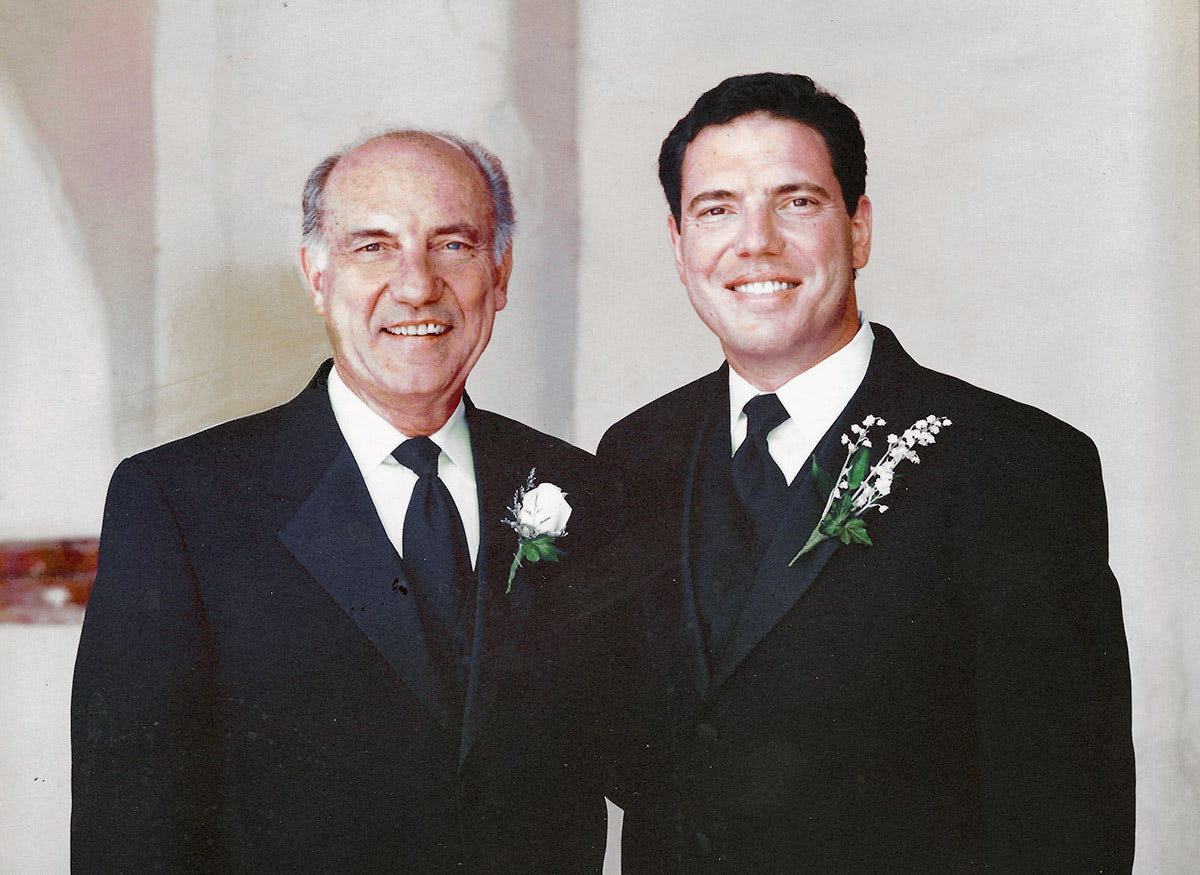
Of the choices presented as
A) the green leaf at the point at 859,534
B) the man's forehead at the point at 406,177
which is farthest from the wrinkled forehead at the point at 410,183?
the green leaf at the point at 859,534

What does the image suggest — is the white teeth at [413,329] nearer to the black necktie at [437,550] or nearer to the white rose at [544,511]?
the black necktie at [437,550]

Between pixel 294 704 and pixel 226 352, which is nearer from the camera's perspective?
pixel 294 704

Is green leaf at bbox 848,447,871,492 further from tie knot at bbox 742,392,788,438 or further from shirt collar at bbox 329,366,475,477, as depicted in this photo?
shirt collar at bbox 329,366,475,477

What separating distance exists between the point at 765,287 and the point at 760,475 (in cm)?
39

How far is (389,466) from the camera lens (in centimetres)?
229

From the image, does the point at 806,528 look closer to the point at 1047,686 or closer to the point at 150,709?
the point at 1047,686

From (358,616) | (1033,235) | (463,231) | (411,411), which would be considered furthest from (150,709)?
(1033,235)

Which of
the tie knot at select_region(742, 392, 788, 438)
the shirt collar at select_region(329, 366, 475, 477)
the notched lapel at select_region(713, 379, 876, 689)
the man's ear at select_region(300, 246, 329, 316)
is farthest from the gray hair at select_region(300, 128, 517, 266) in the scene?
the notched lapel at select_region(713, 379, 876, 689)

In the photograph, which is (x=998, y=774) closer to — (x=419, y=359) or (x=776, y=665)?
(x=776, y=665)

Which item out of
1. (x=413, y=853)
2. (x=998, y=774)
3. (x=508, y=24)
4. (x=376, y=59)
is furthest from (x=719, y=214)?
(x=413, y=853)

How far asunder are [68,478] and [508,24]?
4.73 ft

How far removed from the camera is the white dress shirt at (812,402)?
2.30 m

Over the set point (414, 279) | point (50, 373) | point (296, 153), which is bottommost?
point (50, 373)

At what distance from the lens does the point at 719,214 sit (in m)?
2.32
